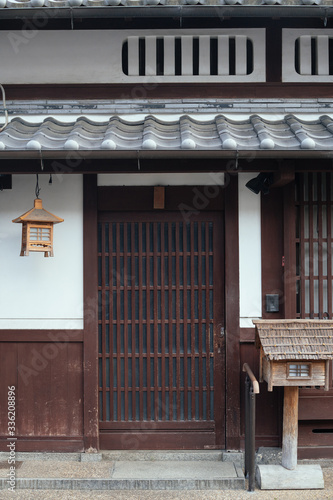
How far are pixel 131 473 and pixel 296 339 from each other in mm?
2578

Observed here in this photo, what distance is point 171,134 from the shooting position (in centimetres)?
606

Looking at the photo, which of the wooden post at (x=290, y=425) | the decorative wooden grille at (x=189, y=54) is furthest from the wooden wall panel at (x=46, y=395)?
the decorative wooden grille at (x=189, y=54)

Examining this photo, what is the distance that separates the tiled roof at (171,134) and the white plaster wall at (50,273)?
0.85 meters

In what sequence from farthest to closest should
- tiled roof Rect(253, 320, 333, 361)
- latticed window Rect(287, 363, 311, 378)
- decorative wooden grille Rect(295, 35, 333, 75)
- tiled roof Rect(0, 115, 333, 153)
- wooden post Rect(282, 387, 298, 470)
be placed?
1. decorative wooden grille Rect(295, 35, 333, 75)
2. wooden post Rect(282, 387, 298, 470)
3. latticed window Rect(287, 363, 311, 378)
4. tiled roof Rect(253, 320, 333, 361)
5. tiled roof Rect(0, 115, 333, 153)

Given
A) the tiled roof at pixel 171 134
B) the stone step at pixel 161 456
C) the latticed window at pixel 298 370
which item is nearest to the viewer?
the tiled roof at pixel 171 134

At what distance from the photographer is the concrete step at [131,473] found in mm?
6250

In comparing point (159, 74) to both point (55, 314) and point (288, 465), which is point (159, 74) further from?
point (288, 465)

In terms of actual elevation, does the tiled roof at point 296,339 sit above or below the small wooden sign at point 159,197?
below

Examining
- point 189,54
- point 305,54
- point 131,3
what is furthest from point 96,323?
point 305,54

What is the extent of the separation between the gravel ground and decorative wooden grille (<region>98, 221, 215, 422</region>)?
1.10 m

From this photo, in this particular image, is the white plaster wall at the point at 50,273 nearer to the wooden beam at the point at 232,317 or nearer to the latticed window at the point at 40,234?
the latticed window at the point at 40,234

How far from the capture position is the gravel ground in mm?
5953

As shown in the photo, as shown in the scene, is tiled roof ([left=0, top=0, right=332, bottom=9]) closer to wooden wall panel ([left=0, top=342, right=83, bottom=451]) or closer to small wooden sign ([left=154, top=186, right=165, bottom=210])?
small wooden sign ([left=154, top=186, right=165, bottom=210])

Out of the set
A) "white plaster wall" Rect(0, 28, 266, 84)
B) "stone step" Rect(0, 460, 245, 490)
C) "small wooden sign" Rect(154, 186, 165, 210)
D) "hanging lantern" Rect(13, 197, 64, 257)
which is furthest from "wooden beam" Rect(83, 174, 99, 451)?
"white plaster wall" Rect(0, 28, 266, 84)
